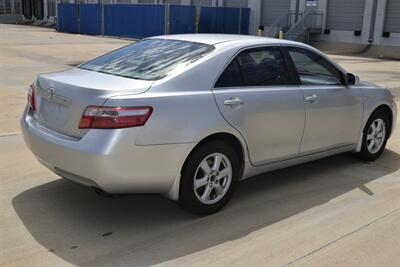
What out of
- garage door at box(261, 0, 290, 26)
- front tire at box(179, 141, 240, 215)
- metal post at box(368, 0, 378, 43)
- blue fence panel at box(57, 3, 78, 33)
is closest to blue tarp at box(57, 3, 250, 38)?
blue fence panel at box(57, 3, 78, 33)

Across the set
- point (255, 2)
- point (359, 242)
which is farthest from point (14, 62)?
point (255, 2)

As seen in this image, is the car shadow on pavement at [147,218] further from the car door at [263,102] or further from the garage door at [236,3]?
the garage door at [236,3]

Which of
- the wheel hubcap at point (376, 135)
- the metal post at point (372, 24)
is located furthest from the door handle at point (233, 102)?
the metal post at point (372, 24)

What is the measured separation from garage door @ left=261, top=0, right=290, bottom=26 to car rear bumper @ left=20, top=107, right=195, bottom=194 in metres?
33.5

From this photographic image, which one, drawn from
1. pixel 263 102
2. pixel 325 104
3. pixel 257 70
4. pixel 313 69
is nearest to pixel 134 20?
pixel 313 69

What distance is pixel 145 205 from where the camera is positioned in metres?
4.59

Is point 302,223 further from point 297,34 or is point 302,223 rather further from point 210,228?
point 297,34

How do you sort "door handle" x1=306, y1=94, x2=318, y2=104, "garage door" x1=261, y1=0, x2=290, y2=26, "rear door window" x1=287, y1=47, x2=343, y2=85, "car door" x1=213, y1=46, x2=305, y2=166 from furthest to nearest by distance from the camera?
"garage door" x1=261, y1=0, x2=290, y2=26 < "rear door window" x1=287, y1=47, x2=343, y2=85 < "door handle" x1=306, y1=94, x2=318, y2=104 < "car door" x1=213, y1=46, x2=305, y2=166

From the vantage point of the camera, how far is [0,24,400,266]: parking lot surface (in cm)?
367

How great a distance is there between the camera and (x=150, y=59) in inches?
181

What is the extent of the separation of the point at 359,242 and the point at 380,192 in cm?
135

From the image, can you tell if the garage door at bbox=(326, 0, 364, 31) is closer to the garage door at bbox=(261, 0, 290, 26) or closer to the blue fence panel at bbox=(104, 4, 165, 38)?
the garage door at bbox=(261, 0, 290, 26)

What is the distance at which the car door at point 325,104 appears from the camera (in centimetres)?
514

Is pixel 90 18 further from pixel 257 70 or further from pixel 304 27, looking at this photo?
pixel 257 70
